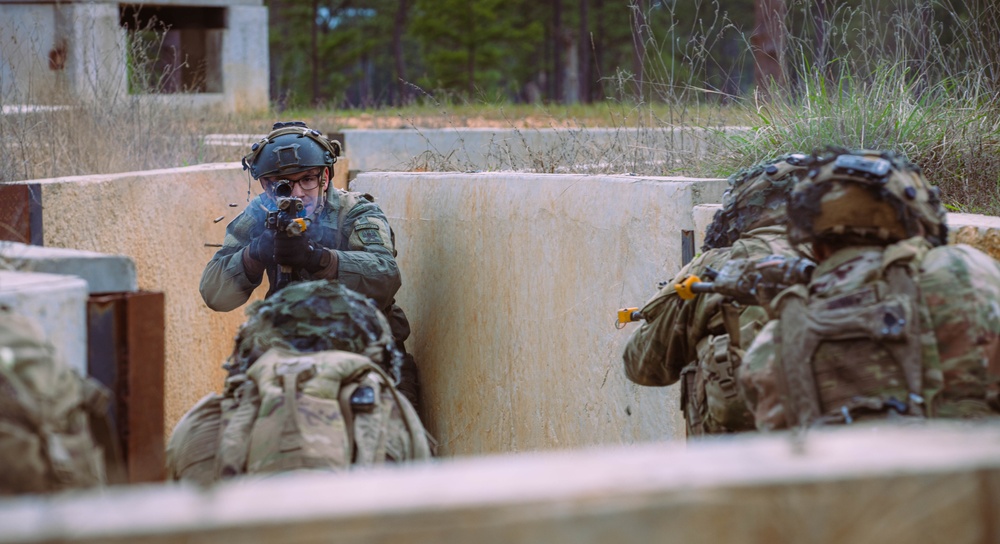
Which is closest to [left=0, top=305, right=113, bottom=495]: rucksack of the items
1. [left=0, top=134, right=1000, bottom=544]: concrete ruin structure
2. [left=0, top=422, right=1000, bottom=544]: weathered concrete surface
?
[left=0, top=134, right=1000, bottom=544]: concrete ruin structure

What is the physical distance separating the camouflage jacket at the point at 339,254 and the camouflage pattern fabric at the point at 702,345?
66.3 inches

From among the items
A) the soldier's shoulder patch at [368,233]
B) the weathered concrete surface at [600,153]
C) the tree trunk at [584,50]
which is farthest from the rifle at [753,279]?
the tree trunk at [584,50]

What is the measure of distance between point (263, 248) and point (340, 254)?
328mm

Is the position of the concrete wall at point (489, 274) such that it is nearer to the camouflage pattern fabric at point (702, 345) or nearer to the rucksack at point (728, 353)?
the camouflage pattern fabric at point (702, 345)

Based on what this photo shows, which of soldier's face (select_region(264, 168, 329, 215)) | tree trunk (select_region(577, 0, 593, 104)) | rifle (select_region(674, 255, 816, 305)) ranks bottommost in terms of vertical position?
rifle (select_region(674, 255, 816, 305))

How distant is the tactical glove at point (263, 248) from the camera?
5078 mm

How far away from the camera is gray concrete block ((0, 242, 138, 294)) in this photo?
294cm

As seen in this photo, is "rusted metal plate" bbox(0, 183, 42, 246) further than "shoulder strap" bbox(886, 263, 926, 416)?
Yes

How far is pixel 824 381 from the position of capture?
263cm

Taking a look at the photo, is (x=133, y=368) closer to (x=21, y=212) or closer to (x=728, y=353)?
(x=728, y=353)

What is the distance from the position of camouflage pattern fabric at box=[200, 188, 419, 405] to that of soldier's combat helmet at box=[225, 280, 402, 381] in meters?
1.79

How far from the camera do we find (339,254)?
5.13 m

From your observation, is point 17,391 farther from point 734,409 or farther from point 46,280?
point 734,409

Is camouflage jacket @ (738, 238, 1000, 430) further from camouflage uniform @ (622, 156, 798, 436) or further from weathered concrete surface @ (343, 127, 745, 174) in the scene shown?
weathered concrete surface @ (343, 127, 745, 174)
